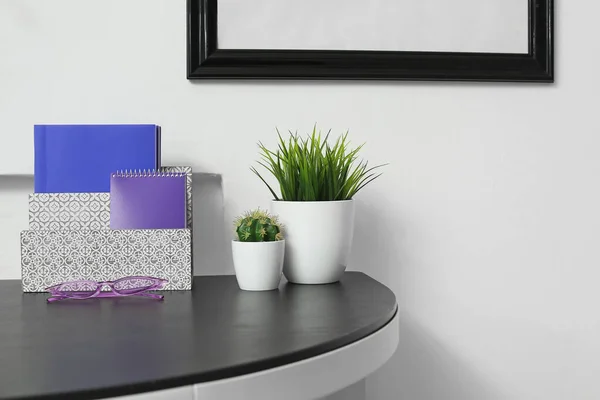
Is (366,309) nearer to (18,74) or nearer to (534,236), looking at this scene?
(534,236)

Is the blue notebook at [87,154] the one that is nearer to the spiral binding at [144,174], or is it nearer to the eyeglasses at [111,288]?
the spiral binding at [144,174]

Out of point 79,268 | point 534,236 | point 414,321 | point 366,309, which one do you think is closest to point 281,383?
point 366,309

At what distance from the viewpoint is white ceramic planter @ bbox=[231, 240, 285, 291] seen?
0.88m

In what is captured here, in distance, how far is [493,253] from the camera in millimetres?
1167

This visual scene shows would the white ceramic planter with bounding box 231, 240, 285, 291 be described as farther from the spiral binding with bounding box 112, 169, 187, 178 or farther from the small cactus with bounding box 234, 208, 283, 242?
the spiral binding with bounding box 112, 169, 187, 178

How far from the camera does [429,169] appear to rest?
116 cm

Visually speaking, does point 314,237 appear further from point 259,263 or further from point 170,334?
point 170,334

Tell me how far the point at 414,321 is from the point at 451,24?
20.8 inches

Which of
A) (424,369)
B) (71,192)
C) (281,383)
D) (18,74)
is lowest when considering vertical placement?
(424,369)

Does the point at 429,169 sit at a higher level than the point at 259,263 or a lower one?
higher

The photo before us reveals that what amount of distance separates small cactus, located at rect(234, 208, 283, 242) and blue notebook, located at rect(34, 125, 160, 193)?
18 centimetres

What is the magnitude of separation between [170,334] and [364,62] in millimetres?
647

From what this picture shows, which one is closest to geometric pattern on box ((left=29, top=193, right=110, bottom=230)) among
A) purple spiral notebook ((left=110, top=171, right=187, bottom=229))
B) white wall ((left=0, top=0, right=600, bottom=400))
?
purple spiral notebook ((left=110, top=171, right=187, bottom=229))

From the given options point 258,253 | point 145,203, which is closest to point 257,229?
point 258,253
